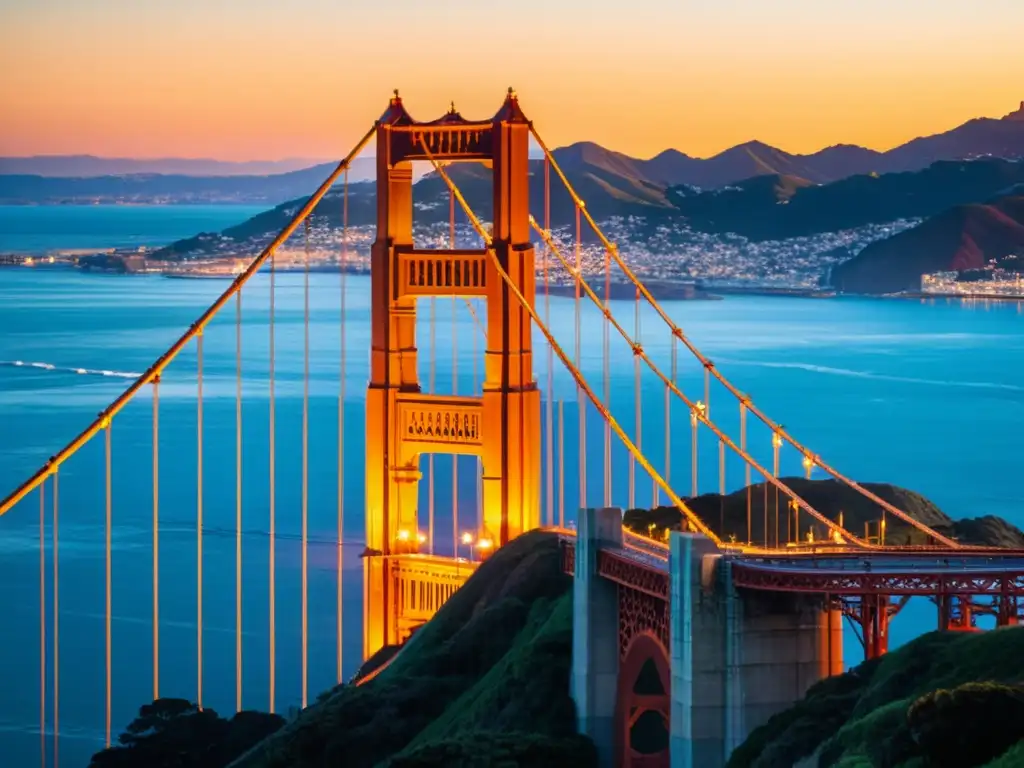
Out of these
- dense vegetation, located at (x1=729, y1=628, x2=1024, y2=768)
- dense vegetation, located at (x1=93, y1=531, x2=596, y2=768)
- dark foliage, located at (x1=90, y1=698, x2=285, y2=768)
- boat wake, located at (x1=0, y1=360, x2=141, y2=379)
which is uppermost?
boat wake, located at (x1=0, y1=360, x2=141, y2=379)

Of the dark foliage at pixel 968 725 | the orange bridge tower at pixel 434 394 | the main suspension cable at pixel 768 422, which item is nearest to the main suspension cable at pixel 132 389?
the orange bridge tower at pixel 434 394

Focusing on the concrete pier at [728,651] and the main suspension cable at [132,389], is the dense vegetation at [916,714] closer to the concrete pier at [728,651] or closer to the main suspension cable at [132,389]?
the concrete pier at [728,651]

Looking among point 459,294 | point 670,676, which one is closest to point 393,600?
point 459,294

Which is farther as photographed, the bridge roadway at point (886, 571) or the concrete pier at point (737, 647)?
the concrete pier at point (737, 647)

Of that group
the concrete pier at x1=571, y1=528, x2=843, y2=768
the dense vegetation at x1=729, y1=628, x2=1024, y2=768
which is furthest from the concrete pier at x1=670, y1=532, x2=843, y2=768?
the dense vegetation at x1=729, y1=628, x2=1024, y2=768

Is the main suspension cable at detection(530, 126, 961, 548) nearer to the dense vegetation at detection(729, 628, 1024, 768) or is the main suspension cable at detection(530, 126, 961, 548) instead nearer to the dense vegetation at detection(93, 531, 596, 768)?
the dense vegetation at detection(93, 531, 596, 768)

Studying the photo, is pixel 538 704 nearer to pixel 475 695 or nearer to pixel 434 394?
pixel 475 695
